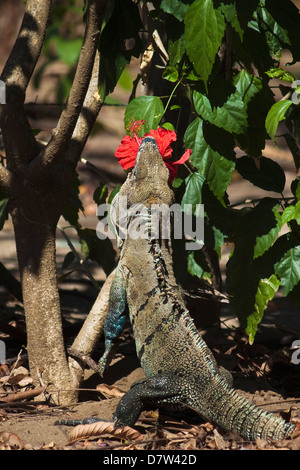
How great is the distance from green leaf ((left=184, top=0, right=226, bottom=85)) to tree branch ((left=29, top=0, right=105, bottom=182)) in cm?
64

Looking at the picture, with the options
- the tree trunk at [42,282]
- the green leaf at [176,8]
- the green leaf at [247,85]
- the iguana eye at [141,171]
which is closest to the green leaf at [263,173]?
the green leaf at [247,85]

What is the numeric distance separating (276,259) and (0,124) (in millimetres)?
1894

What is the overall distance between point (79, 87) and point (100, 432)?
1.99m

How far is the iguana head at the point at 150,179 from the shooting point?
3807 mm

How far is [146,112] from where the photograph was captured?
13.1ft

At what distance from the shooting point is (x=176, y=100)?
475 centimetres

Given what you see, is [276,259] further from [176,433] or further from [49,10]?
[49,10]

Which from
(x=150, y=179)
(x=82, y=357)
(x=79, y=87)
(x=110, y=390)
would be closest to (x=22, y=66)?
(x=79, y=87)

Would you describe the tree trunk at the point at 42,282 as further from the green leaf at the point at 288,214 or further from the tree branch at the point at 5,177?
the green leaf at the point at 288,214

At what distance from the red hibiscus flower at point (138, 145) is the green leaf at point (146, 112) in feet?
0.12

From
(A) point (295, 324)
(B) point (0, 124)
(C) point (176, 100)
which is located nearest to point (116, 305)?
(B) point (0, 124)

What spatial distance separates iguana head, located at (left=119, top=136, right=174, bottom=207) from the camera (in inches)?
150

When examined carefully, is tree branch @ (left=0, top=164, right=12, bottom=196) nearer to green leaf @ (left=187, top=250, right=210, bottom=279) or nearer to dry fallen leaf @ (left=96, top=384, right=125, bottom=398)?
green leaf @ (left=187, top=250, right=210, bottom=279)

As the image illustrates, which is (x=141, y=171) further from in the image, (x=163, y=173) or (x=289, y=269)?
(x=289, y=269)
